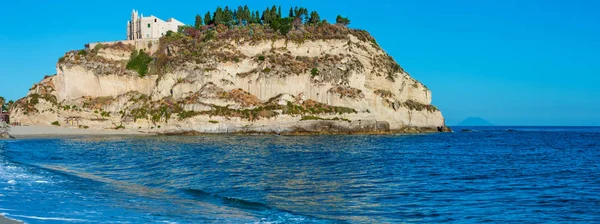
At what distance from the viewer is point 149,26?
96.4m

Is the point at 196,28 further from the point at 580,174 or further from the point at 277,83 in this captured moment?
the point at 580,174

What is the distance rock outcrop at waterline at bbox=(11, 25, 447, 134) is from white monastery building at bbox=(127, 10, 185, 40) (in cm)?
833

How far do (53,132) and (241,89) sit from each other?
82.5 feet

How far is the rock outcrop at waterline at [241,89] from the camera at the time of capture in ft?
242

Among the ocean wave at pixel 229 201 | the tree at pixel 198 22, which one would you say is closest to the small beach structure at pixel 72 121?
the tree at pixel 198 22

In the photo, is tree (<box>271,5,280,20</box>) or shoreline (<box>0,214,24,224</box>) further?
tree (<box>271,5,280,20</box>)

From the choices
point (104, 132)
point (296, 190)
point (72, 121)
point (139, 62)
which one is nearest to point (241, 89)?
point (139, 62)

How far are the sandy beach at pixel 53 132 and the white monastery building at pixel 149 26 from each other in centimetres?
2501

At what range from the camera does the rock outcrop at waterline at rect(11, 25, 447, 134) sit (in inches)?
2908

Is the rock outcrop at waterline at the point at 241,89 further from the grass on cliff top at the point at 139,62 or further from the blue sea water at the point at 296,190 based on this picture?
the blue sea water at the point at 296,190

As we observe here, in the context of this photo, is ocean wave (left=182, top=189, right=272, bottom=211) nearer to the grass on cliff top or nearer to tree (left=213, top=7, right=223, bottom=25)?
the grass on cliff top

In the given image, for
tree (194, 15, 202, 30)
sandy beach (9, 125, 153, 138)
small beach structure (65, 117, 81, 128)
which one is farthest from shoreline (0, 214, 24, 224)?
tree (194, 15, 202, 30)

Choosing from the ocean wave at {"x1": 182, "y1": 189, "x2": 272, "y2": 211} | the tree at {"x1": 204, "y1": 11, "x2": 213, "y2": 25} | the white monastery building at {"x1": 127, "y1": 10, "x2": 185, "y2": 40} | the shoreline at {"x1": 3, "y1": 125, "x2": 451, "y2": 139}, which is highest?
the tree at {"x1": 204, "y1": 11, "x2": 213, "y2": 25}

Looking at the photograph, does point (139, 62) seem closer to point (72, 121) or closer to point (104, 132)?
point (72, 121)
